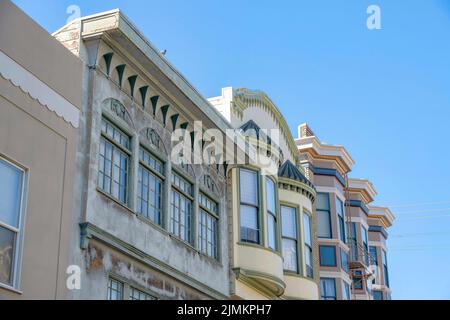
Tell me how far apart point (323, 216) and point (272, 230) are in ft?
37.2

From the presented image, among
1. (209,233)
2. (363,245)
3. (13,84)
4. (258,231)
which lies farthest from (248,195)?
(363,245)

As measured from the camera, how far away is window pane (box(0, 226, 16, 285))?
46.1ft

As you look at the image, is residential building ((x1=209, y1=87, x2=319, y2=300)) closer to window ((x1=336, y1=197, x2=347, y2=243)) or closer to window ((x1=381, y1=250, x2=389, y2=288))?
window ((x1=336, y1=197, x2=347, y2=243))

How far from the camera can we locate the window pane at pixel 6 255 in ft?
46.1

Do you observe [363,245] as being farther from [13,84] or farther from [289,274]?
[13,84]

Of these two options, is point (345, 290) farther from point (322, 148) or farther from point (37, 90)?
point (37, 90)

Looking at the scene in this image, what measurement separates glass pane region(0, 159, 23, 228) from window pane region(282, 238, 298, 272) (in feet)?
44.9

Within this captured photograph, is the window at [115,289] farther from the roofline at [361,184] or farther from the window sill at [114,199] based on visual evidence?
the roofline at [361,184]

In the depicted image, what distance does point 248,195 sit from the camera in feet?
80.6

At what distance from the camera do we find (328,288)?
116ft

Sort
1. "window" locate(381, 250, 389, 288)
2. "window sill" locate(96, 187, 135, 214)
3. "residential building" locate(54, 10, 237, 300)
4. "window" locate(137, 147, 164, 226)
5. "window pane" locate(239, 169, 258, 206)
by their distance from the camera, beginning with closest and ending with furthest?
"residential building" locate(54, 10, 237, 300)
"window sill" locate(96, 187, 135, 214)
"window" locate(137, 147, 164, 226)
"window pane" locate(239, 169, 258, 206)
"window" locate(381, 250, 389, 288)

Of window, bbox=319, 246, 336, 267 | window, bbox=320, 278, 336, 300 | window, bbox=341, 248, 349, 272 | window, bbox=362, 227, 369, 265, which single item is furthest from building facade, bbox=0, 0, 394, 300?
window, bbox=362, 227, 369, 265

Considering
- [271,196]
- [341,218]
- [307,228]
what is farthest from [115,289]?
[341,218]
